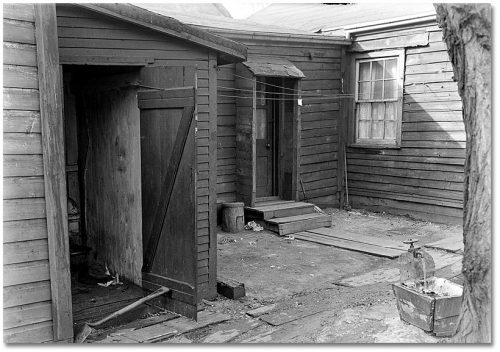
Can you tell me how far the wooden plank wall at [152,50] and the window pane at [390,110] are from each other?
6.26m

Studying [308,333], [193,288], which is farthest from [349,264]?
[193,288]

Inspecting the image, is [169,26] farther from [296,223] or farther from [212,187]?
[296,223]

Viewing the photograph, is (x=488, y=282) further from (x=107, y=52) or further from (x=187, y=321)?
(x=107, y=52)

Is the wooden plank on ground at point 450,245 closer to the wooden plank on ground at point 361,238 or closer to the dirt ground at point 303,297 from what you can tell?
the dirt ground at point 303,297

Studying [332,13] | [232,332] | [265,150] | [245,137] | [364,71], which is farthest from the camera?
[332,13]

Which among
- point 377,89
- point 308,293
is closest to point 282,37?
point 377,89

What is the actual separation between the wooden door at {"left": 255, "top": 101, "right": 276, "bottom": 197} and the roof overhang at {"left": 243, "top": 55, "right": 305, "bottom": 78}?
34.9 inches

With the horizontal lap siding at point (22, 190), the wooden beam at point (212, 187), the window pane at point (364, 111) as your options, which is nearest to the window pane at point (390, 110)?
the window pane at point (364, 111)

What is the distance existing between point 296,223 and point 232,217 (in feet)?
4.06

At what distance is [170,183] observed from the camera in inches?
229

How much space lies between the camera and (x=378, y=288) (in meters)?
7.11

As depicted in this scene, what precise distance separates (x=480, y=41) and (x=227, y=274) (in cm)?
518

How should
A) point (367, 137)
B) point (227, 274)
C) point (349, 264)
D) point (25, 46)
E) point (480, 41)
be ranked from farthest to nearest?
point (367, 137), point (349, 264), point (227, 274), point (25, 46), point (480, 41)

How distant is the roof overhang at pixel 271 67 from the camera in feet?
34.3
